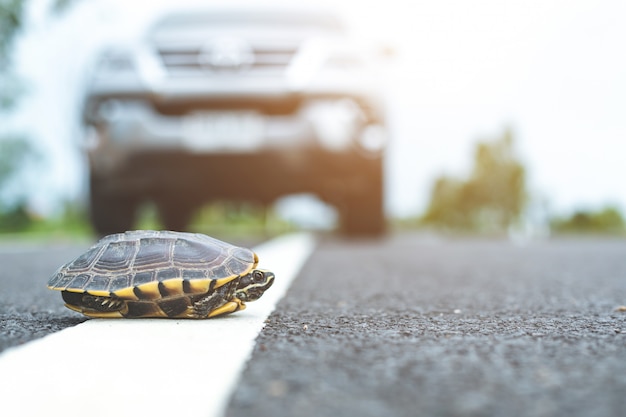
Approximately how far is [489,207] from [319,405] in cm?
4949

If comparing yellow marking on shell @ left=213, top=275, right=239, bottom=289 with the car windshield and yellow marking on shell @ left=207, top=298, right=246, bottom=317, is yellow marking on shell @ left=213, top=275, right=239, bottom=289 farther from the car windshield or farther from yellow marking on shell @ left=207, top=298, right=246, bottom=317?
the car windshield

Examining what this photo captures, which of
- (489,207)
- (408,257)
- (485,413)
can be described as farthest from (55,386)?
(489,207)

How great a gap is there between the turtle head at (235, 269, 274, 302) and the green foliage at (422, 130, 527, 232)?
45220mm

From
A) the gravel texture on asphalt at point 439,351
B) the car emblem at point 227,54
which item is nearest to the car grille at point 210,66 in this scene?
the car emblem at point 227,54

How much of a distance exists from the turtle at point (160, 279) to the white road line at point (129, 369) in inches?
2.8

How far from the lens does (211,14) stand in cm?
740

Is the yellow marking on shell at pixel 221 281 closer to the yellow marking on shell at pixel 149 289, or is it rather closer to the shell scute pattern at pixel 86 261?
the yellow marking on shell at pixel 149 289

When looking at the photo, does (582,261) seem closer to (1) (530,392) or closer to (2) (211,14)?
(2) (211,14)

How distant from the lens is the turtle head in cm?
289

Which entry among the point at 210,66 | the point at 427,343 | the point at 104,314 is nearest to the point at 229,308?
the point at 104,314

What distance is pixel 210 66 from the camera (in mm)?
6676

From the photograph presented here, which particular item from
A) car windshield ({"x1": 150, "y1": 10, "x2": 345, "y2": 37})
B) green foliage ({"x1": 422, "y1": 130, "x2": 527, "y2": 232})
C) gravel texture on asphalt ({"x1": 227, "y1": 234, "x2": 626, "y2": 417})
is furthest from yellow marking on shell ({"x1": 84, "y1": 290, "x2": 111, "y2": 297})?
green foliage ({"x1": 422, "y1": 130, "x2": 527, "y2": 232})

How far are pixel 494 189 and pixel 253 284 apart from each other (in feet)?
154

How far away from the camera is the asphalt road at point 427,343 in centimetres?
167
